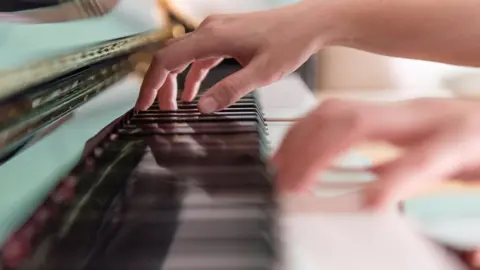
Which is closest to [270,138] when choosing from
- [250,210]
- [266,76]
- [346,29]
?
[266,76]

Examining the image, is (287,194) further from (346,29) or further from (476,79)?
(476,79)

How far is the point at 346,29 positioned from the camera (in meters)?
0.84

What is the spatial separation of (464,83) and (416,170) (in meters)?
2.18

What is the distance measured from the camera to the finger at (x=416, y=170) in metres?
0.30

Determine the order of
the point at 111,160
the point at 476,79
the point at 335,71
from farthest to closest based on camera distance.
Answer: the point at 335,71 → the point at 476,79 → the point at 111,160

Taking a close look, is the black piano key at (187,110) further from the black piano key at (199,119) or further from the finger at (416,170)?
the finger at (416,170)

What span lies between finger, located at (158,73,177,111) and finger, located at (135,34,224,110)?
34 mm

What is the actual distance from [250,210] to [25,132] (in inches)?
7.6

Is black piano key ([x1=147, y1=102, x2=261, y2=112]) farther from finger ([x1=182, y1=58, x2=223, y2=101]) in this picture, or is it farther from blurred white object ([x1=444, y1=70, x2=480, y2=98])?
blurred white object ([x1=444, y1=70, x2=480, y2=98])

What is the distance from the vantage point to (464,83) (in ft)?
7.65

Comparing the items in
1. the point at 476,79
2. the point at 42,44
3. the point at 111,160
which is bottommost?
the point at 476,79

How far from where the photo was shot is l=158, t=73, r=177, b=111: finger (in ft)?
2.87

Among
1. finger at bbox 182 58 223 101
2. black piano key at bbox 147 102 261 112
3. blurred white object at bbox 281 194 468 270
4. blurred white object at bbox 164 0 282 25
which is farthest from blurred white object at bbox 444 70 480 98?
blurred white object at bbox 281 194 468 270

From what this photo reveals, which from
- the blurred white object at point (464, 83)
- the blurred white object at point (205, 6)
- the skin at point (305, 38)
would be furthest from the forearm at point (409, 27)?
the blurred white object at point (464, 83)
